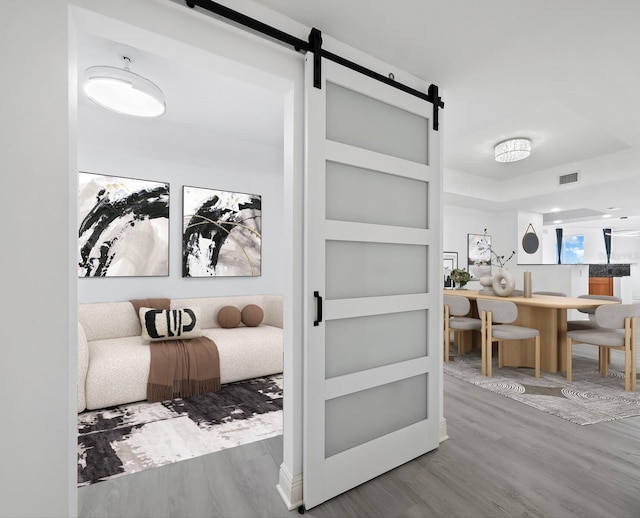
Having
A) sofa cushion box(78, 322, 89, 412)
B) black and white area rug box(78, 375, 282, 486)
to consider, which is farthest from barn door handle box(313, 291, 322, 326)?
sofa cushion box(78, 322, 89, 412)

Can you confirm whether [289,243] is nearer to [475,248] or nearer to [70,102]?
[70,102]

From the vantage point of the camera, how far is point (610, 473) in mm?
2014

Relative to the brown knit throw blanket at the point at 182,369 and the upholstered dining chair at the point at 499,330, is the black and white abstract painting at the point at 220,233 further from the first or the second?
the upholstered dining chair at the point at 499,330

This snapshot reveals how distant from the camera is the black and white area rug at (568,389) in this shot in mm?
2863

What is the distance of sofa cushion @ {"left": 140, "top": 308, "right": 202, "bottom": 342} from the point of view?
3.38 meters

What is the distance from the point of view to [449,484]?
192 cm

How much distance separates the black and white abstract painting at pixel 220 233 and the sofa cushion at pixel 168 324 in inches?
24.4

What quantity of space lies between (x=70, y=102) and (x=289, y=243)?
42.1 inches

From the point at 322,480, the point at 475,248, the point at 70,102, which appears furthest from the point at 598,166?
the point at 70,102

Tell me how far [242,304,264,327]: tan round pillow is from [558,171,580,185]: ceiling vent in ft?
15.7

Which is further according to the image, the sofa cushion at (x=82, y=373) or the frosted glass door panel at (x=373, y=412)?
the sofa cushion at (x=82, y=373)

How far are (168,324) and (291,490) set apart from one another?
7.34ft

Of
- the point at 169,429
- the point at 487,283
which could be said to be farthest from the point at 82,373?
the point at 487,283

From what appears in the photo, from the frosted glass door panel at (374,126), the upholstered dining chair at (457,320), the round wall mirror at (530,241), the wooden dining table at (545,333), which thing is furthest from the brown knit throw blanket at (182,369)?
the round wall mirror at (530,241)
